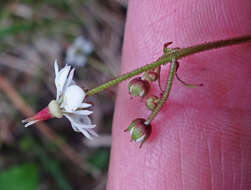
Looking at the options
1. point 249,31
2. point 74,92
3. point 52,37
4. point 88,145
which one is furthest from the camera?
point 52,37

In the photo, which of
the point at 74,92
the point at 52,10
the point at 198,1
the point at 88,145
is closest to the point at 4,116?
the point at 88,145

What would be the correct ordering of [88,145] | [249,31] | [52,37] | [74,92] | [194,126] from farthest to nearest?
1. [52,37]
2. [88,145]
3. [249,31]
4. [194,126]
5. [74,92]

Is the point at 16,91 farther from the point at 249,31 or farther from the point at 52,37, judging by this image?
the point at 249,31

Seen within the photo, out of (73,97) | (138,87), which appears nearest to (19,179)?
(73,97)

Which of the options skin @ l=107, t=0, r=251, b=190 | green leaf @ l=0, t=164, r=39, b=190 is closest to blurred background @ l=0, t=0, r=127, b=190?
green leaf @ l=0, t=164, r=39, b=190

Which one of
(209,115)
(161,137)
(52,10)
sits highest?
(52,10)

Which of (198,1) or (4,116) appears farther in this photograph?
(4,116)
